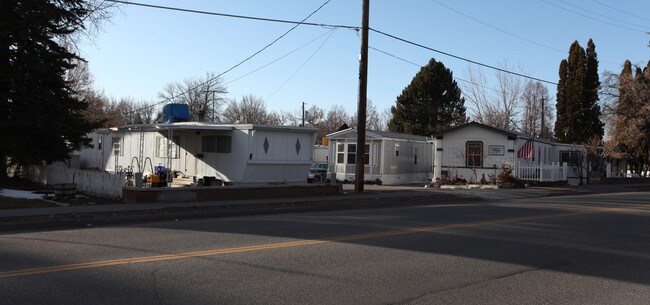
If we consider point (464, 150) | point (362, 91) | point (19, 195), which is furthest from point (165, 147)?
point (464, 150)

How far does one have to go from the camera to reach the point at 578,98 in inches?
1865

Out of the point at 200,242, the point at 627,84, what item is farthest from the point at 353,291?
the point at 627,84

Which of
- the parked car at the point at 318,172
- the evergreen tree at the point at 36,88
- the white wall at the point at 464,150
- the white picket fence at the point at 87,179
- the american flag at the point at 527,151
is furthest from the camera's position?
the parked car at the point at 318,172

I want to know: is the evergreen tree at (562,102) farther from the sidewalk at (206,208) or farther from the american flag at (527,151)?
the sidewalk at (206,208)

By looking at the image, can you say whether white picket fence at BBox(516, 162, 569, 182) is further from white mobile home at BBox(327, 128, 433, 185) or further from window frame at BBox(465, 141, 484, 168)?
white mobile home at BBox(327, 128, 433, 185)

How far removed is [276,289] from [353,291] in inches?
36.0

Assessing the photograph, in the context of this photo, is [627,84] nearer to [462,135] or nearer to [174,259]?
[462,135]

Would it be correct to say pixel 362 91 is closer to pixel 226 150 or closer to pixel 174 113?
pixel 226 150

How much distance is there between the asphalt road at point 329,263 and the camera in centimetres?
617

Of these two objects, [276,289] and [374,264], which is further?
[374,264]

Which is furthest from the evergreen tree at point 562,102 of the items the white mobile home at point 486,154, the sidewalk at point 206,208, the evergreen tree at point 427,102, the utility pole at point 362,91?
the utility pole at point 362,91

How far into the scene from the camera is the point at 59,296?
581 cm

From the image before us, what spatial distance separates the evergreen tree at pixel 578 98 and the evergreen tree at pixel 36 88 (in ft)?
134

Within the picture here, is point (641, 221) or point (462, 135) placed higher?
point (462, 135)
